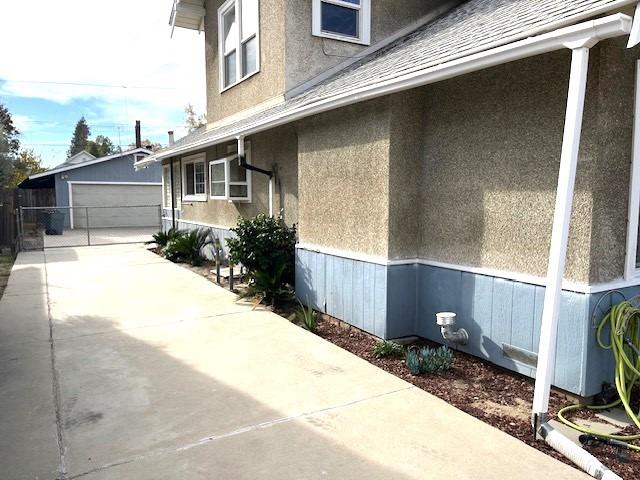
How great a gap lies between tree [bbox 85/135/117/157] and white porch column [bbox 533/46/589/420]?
230 feet

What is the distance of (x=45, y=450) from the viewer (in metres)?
3.25

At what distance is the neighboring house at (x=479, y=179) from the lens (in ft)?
11.9

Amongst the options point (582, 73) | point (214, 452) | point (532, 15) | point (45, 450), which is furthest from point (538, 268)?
point (45, 450)

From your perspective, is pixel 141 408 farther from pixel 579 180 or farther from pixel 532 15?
pixel 532 15

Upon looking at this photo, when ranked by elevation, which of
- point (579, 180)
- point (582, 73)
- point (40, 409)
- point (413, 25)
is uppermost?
point (413, 25)

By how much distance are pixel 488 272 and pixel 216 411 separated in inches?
108

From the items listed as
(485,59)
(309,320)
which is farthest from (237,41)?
(485,59)

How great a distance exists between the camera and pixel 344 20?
8.62m

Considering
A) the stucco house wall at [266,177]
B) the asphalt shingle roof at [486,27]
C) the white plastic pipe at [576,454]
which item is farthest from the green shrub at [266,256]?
the white plastic pipe at [576,454]

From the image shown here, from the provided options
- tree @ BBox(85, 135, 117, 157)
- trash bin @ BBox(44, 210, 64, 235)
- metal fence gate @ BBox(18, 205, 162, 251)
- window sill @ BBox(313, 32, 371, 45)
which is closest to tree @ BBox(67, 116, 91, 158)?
tree @ BBox(85, 135, 117, 157)

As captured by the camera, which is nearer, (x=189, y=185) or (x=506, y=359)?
(x=506, y=359)

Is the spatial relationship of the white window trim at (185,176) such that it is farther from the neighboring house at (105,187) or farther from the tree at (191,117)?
the tree at (191,117)

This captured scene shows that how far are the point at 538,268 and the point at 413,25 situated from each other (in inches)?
256

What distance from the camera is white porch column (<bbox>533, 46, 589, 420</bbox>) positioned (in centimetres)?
331
